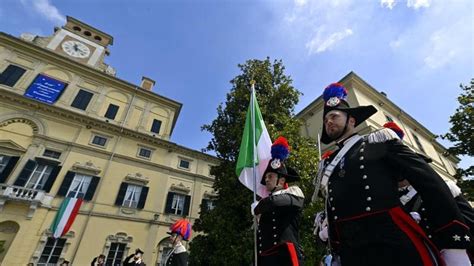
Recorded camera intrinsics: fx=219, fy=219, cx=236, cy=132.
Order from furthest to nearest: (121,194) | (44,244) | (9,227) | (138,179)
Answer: (138,179) → (121,194) → (44,244) → (9,227)

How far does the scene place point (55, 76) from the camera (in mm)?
17344

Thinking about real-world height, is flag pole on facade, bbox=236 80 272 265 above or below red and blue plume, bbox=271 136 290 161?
above

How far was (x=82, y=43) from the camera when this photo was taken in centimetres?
2098

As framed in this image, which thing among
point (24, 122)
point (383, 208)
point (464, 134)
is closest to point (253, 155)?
point (383, 208)

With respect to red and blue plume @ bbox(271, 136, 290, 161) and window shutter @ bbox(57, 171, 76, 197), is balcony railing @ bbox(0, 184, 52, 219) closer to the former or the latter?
window shutter @ bbox(57, 171, 76, 197)

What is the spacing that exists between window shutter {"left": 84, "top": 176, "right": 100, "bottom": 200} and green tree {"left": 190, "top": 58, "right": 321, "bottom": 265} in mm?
10361

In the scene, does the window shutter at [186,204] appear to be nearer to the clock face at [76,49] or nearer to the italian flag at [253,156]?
the italian flag at [253,156]

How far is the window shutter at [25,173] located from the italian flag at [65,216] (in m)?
2.67

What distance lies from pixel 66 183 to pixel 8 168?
3100mm

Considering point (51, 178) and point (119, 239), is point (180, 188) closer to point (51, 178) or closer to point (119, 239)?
point (119, 239)

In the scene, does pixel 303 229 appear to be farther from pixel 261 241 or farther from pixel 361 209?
pixel 361 209

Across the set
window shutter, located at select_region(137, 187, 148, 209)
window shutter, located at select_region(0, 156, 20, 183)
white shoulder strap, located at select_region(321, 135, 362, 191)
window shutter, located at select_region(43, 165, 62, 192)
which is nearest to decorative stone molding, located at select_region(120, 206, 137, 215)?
window shutter, located at select_region(137, 187, 148, 209)

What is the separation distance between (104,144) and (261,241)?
687 inches

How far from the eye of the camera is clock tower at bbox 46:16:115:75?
63.9ft
